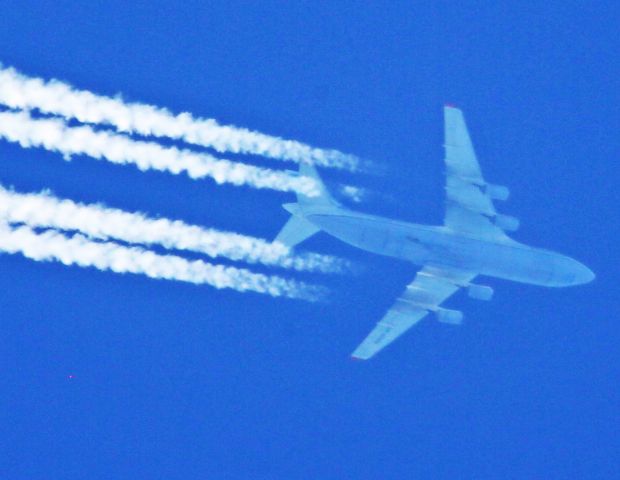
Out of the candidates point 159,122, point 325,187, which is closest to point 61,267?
point 159,122

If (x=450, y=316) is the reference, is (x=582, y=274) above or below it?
above

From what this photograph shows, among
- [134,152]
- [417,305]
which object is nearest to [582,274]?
[417,305]

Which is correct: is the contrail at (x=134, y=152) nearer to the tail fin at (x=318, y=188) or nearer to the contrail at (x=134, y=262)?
the tail fin at (x=318, y=188)

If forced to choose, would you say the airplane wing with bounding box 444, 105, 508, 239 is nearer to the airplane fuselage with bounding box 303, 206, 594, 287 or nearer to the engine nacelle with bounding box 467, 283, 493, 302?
the airplane fuselage with bounding box 303, 206, 594, 287

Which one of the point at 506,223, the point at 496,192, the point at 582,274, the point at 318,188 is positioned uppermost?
the point at 318,188

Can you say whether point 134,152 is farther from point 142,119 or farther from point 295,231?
point 295,231

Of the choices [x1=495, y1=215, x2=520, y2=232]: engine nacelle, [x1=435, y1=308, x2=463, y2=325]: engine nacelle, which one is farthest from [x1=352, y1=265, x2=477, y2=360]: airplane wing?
[x1=495, y1=215, x2=520, y2=232]: engine nacelle

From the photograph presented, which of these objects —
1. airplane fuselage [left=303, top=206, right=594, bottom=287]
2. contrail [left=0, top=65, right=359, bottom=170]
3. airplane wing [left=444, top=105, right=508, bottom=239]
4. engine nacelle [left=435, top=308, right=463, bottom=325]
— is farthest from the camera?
engine nacelle [left=435, top=308, right=463, bottom=325]

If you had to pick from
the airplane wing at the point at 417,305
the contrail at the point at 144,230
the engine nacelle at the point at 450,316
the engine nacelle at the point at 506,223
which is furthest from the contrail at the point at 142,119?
the engine nacelle at the point at 450,316

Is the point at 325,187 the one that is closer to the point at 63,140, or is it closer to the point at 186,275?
the point at 186,275
